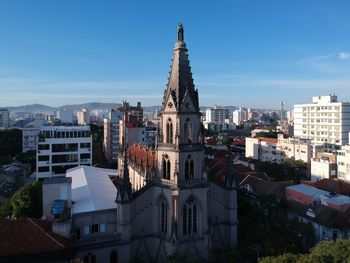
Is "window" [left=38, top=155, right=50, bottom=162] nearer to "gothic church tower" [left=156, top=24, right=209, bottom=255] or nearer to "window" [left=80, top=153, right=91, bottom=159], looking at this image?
"window" [left=80, top=153, right=91, bottom=159]

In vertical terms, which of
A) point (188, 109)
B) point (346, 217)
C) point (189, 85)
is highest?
point (189, 85)

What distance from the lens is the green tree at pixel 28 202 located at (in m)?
41.2

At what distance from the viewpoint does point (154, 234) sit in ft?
121

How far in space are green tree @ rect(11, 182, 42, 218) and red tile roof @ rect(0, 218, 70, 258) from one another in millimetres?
8051

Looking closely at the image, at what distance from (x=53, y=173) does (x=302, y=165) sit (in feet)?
184

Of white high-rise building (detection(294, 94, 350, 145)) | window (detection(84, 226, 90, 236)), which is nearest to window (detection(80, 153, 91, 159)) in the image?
window (detection(84, 226, 90, 236))

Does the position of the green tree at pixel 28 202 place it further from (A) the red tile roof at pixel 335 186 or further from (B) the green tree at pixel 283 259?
(A) the red tile roof at pixel 335 186

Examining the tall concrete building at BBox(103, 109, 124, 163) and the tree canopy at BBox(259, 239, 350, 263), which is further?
the tall concrete building at BBox(103, 109, 124, 163)

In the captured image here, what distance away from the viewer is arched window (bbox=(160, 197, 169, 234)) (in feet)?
119

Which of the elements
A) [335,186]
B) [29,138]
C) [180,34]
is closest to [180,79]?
[180,34]

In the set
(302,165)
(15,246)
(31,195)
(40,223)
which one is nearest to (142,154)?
(31,195)

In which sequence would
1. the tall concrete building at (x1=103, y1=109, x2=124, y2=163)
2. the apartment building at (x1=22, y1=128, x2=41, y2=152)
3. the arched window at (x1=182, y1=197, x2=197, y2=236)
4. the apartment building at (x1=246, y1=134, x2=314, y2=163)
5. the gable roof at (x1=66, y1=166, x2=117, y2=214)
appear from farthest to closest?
1. the apartment building at (x1=22, y1=128, x2=41, y2=152)
2. the tall concrete building at (x1=103, y1=109, x2=124, y2=163)
3. the apartment building at (x1=246, y1=134, x2=314, y2=163)
4. the gable roof at (x1=66, y1=166, x2=117, y2=214)
5. the arched window at (x1=182, y1=197, x2=197, y2=236)

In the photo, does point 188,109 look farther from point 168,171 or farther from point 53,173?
point 53,173

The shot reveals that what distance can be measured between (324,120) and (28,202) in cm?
9630
